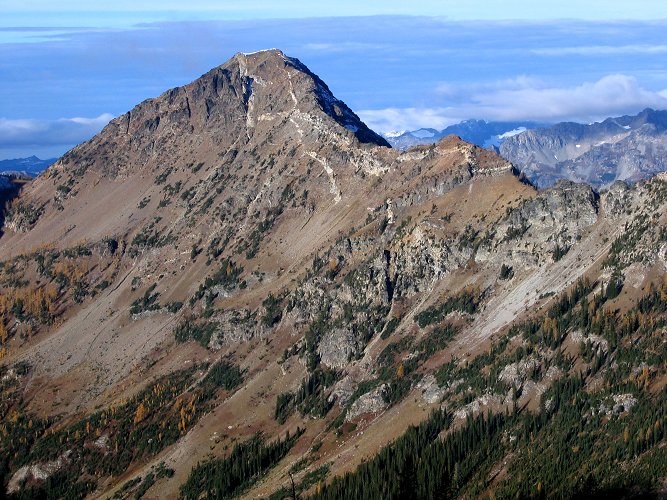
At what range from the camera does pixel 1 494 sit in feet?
447

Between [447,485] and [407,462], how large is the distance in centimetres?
1095

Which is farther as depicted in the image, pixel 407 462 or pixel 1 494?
pixel 407 462

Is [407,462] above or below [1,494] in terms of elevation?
below

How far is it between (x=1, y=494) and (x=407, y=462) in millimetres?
61884

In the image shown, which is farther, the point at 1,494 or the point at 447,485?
the point at 447,485

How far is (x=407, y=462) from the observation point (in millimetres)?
146000

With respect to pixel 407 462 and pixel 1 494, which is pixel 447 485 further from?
pixel 1 494

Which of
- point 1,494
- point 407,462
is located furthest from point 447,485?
point 1,494

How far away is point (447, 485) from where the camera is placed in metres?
152

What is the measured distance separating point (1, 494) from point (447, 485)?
230 feet

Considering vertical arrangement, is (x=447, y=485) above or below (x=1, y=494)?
below
